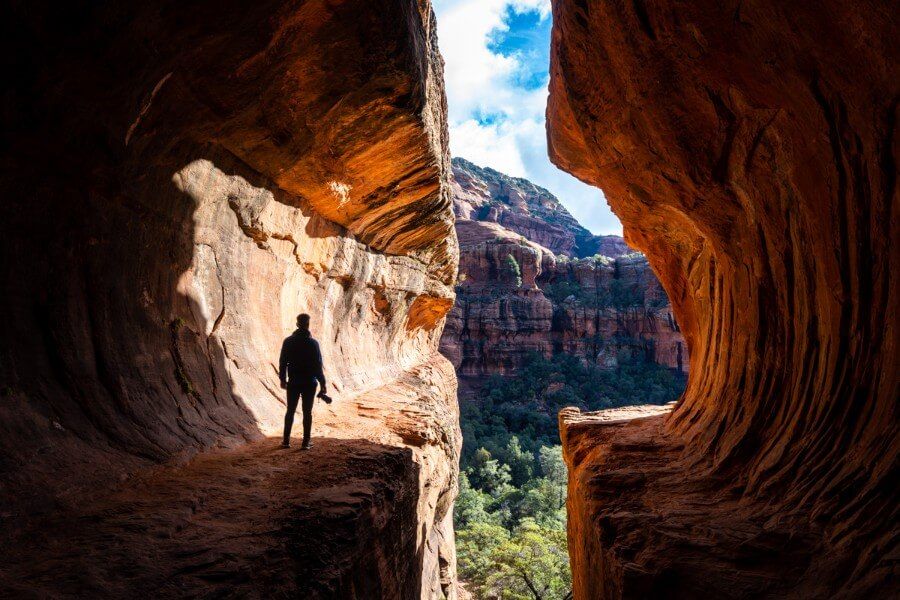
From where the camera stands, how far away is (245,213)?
21.5ft

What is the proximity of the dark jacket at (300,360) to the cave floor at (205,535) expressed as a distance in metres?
0.97

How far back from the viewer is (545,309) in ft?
155

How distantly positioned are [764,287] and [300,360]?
572cm

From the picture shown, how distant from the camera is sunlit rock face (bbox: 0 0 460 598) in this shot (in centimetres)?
338

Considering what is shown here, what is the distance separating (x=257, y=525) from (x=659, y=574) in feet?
11.0

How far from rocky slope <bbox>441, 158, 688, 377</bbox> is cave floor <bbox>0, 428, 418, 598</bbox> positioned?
40690 mm

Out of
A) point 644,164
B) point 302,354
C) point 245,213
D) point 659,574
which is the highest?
point 644,164

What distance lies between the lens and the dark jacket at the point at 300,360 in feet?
16.7

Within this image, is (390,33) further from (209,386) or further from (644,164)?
(209,386)

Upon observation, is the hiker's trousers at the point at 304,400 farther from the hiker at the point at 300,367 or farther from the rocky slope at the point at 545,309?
the rocky slope at the point at 545,309

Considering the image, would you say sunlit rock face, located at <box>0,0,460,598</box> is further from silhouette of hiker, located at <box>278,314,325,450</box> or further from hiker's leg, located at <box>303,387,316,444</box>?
silhouette of hiker, located at <box>278,314,325,450</box>

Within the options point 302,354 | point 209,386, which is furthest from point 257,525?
point 209,386

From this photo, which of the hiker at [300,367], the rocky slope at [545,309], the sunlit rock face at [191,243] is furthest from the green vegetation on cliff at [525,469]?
the hiker at [300,367]

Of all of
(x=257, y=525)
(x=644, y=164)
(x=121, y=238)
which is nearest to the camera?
(x=257, y=525)
